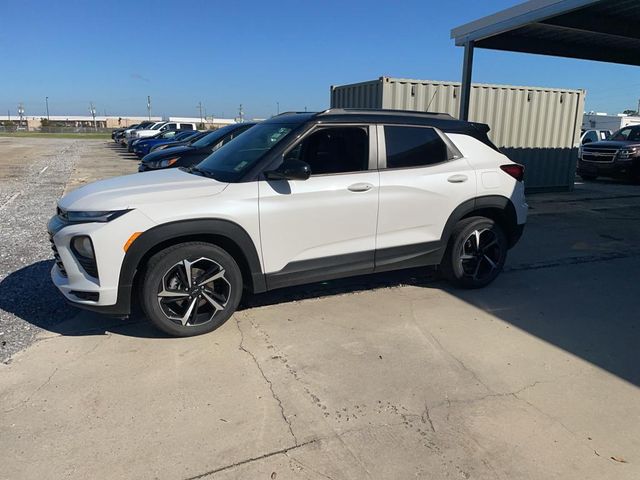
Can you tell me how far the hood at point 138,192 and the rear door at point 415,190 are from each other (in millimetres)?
1551

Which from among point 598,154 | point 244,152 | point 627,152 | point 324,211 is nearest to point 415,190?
point 324,211

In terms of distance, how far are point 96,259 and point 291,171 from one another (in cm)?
162

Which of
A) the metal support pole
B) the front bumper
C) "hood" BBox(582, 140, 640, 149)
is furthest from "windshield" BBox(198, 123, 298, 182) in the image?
"hood" BBox(582, 140, 640, 149)

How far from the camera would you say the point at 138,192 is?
384cm

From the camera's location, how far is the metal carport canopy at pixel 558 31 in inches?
335

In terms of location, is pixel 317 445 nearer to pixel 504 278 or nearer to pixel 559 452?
pixel 559 452

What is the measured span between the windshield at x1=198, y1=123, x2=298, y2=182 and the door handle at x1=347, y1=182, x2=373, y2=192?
75cm

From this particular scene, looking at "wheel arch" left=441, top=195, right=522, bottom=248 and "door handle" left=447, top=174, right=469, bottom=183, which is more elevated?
"door handle" left=447, top=174, right=469, bottom=183

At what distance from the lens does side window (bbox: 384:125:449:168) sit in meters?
4.63

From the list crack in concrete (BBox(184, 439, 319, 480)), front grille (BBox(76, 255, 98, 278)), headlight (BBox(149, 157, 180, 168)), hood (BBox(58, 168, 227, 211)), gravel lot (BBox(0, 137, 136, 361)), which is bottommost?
crack in concrete (BBox(184, 439, 319, 480))

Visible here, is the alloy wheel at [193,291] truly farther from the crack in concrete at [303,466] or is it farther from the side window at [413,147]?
the side window at [413,147]

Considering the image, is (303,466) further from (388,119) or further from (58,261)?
(388,119)

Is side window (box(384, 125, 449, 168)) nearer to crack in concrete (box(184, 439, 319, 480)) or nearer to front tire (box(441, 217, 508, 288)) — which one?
front tire (box(441, 217, 508, 288))

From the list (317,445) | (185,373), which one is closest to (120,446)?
(185,373)
